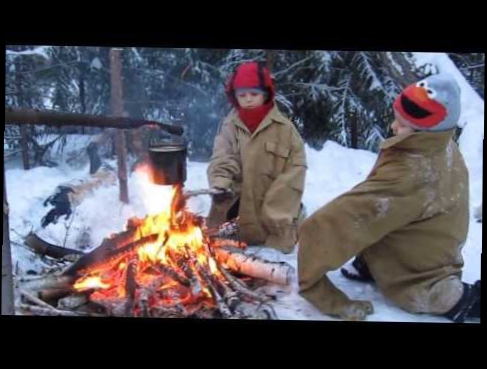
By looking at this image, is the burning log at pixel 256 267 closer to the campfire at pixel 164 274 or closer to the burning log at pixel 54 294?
the campfire at pixel 164 274

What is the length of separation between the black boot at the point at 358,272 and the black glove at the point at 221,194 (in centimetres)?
78

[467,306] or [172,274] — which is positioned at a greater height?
[172,274]

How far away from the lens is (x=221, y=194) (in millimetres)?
3592

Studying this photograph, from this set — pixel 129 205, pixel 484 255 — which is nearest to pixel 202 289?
pixel 129 205

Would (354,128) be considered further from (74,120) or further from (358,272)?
(74,120)

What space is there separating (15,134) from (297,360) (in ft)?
6.87

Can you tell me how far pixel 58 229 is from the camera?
3549 mm

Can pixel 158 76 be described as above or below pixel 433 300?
above

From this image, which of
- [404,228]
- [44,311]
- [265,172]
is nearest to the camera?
[404,228]

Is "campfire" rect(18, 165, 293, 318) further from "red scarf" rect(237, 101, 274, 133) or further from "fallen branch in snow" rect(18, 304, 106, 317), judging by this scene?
"red scarf" rect(237, 101, 274, 133)

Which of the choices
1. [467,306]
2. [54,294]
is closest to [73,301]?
[54,294]

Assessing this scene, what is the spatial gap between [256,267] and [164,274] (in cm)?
54
